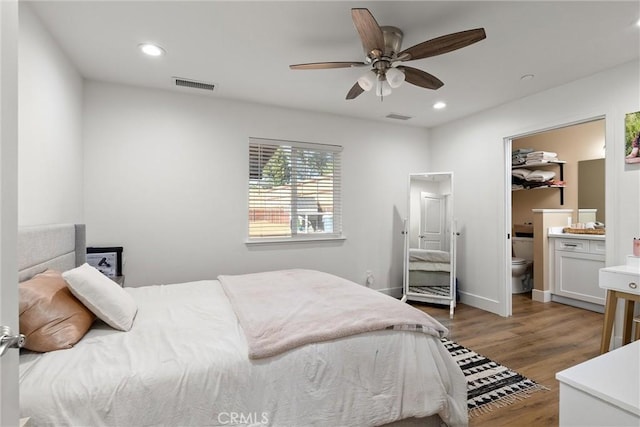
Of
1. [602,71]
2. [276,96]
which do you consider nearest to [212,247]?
[276,96]

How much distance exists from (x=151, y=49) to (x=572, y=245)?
17.1 ft

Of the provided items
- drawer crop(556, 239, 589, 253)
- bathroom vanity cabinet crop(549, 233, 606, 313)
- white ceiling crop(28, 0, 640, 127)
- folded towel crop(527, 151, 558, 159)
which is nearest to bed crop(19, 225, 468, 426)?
white ceiling crop(28, 0, 640, 127)

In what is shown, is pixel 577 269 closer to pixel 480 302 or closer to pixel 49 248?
pixel 480 302

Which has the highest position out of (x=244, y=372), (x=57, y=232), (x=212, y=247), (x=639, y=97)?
(x=639, y=97)

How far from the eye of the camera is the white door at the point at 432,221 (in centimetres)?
416

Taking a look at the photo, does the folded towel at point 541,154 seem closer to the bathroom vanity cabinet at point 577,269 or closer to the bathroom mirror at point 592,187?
the bathroom mirror at point 592,187

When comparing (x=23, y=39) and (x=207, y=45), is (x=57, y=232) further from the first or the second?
(x=207, y=45)

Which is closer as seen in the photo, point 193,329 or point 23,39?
point 193,329

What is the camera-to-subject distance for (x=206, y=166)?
341cm

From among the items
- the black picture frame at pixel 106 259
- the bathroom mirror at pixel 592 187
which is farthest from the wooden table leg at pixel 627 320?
the black picture frame at pixel 106 259

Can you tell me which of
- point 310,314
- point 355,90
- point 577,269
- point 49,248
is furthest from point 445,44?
point 577,269

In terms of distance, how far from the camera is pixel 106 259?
297cm

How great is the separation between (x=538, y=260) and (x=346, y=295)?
11.9 ft

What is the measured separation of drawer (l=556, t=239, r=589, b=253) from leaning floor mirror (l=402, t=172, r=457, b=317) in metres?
1.52
